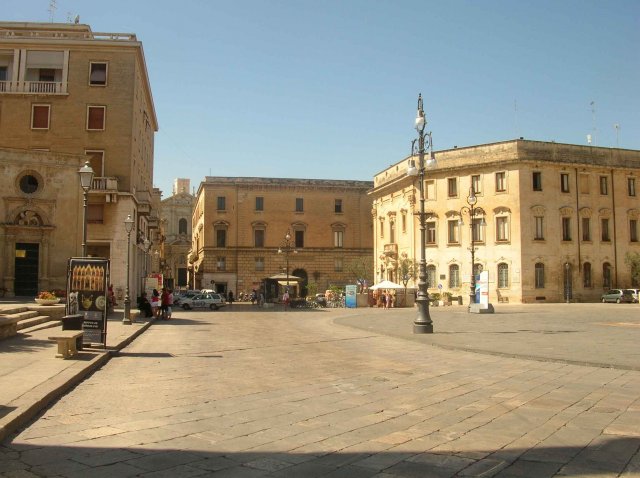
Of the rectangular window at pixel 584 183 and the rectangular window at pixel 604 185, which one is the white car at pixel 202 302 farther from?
the rectangular window at pixel 604 185

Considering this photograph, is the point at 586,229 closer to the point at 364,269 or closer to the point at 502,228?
the point at 502,228

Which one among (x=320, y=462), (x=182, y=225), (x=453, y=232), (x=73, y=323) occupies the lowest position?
(x=320, y=462)

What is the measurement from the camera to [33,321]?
58.9 ft

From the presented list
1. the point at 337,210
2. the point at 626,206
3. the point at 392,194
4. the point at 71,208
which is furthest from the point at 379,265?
the point at 71,208

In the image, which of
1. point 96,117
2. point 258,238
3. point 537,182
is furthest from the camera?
point 258,238

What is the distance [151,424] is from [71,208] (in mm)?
27559

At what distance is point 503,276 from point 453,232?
5671 millimetres

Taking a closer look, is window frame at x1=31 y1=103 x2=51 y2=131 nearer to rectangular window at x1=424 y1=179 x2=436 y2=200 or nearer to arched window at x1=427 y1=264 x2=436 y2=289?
rectangular window at x1=424 y1=179 x2=436 y2=200

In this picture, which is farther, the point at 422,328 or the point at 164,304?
the point at 164,304

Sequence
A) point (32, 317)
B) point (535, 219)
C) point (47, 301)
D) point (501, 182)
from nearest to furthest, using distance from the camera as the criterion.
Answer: point (32, 317), point (47, 301), point (535, 219), point (501, 182)

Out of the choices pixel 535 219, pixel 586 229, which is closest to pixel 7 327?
pixel 535 219

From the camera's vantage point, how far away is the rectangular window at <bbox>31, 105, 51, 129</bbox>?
36.1 m

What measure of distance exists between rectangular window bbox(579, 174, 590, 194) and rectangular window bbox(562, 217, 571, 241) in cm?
278

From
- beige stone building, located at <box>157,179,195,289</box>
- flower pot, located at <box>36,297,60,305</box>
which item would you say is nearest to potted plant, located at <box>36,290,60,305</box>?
flower pot, located at <box>36,297,60,305</box>
